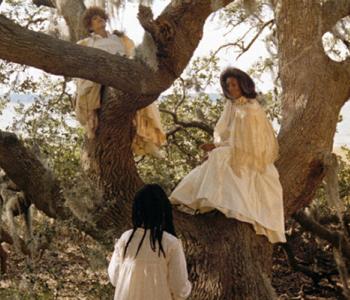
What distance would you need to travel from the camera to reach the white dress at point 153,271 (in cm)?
306

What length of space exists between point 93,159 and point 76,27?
1.40 m

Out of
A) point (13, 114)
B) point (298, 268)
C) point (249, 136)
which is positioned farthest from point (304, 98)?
point (13, 114)

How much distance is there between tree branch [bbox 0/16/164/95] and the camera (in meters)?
3.30

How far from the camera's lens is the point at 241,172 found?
15.1 ft

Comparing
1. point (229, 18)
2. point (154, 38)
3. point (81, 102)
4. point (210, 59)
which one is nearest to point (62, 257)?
point (210, 59)

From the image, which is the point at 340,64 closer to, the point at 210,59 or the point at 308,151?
the point at 308,151

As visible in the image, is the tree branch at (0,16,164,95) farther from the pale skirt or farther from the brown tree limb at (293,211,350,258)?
the brown tree limb at (293,211,350,258)

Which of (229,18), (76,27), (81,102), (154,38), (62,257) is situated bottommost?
(62,257)

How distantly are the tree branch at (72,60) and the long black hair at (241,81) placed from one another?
29.2 inches

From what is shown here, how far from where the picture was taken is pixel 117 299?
3.23 metres

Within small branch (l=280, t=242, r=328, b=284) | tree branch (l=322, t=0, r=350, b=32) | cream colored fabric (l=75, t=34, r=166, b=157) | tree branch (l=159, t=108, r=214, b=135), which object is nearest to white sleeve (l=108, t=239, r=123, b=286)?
cream colored fabric (l=75, t=34, r=166, b=157)

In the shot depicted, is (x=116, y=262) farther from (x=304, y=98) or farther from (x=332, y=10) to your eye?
(x=332, y=10)

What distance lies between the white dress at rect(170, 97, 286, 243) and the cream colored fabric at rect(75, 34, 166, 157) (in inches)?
16.6

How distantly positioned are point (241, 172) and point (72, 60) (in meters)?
1.63
